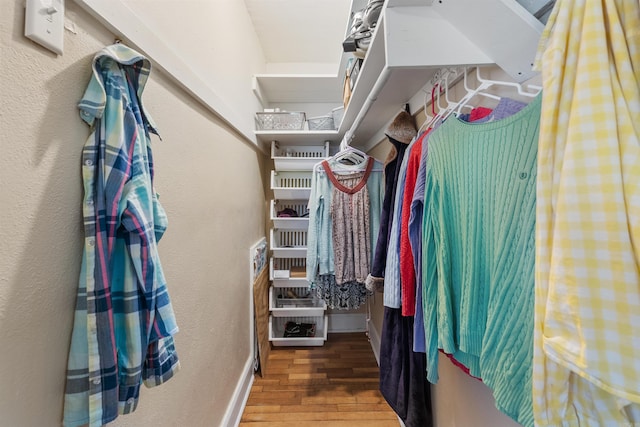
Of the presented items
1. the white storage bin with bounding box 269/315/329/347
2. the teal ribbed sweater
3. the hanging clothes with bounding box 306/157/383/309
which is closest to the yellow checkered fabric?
the teal ribbed sweater

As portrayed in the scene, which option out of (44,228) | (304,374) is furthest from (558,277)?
(304,374)

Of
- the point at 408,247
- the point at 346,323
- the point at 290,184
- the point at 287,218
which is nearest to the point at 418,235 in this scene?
the point at 408,247

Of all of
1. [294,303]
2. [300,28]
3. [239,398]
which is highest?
[300,28]

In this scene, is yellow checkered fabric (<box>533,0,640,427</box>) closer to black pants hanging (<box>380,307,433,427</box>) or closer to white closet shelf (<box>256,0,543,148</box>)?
white closet shelf (<box>256,0,543,148</box>)

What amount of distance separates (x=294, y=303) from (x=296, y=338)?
0.95 ft

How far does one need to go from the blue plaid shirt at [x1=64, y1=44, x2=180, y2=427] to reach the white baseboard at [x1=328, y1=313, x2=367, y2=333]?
6.67 ft

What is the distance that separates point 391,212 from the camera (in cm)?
110

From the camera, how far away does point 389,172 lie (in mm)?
1153

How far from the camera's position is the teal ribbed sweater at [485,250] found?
462mm

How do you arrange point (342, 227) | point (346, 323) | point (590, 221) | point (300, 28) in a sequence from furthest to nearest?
point (346, 323)
point (300, 28)
point (342, 227)
point (590, 221)

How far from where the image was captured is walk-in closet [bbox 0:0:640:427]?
11.7 inches

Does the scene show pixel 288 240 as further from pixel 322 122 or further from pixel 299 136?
pixel 322 122

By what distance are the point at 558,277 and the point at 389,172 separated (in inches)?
35.0

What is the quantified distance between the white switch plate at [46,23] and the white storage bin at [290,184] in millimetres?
1571
